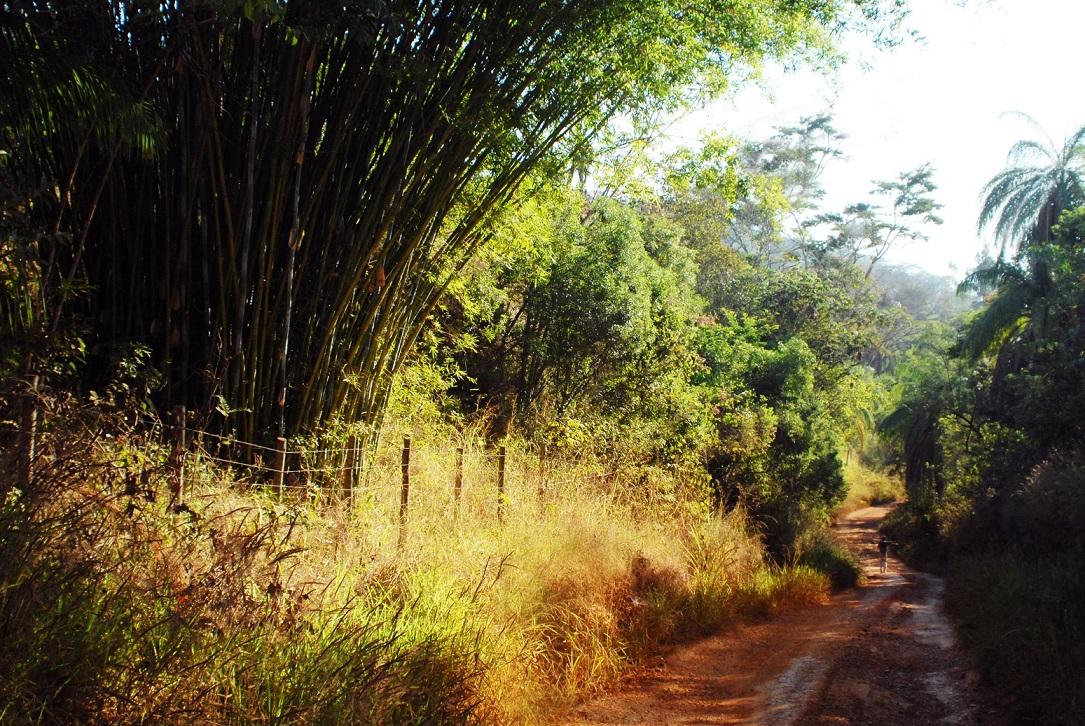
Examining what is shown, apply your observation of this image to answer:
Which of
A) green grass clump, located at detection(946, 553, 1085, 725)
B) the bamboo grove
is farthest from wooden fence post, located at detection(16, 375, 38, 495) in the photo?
green grass clump, located at detection(946, 553, 1085, 725)

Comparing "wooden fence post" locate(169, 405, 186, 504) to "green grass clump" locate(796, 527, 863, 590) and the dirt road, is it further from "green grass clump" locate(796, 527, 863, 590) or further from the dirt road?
"green grass clump" locate(796, 527, 863, 590)

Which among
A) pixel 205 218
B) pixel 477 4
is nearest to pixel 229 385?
pixel 205 218

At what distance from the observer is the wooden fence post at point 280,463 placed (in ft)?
16.8

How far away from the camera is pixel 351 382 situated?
233 inches

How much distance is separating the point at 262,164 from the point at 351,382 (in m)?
1.58

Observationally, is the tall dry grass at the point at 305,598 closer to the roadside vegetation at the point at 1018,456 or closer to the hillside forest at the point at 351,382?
the hillside forest at the point at 351,382

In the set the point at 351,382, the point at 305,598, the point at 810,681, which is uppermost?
the point at 351,382

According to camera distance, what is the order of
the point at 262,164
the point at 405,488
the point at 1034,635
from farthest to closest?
the point at 1034,635 < the point at 405,488 < the point at 262,164

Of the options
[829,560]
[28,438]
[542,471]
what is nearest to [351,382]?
[28,438]

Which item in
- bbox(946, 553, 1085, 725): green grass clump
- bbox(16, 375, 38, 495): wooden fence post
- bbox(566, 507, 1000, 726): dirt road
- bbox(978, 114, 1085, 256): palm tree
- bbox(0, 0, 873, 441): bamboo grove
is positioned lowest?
bbox(566, 507, 1000, 726): dirt road

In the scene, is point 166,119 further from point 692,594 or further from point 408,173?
point 692,594

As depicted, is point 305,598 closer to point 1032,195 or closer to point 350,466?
point 350,466

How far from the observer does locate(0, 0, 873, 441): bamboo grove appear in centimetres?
421

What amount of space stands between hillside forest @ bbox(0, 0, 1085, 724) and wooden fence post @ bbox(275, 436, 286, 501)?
33mm
